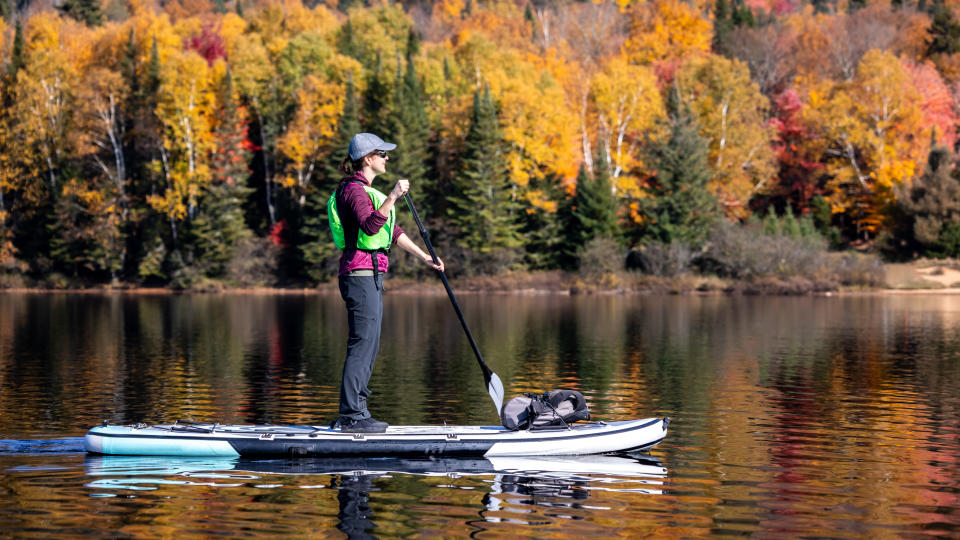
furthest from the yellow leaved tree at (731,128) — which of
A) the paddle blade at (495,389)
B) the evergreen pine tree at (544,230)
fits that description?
the paddle blade at (495,389)

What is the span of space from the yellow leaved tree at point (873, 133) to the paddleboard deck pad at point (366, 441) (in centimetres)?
5994

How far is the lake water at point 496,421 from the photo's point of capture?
1051 centimetres

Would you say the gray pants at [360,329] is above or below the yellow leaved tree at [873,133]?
below

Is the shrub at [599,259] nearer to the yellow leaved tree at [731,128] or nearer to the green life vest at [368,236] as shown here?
the yellow leaved tree at [731,128]

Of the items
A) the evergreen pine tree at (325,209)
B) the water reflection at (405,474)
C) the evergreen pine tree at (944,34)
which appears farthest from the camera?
the evergreen pine tree at (944,34)

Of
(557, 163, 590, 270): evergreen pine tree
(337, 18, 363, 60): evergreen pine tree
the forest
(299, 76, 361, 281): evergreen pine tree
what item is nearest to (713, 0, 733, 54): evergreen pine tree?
the forest

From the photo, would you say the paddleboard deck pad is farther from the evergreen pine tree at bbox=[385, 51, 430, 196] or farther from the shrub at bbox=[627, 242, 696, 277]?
the evergreen pine tree at bbox=[385, 51, 430, 196]

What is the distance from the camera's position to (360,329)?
13.2m

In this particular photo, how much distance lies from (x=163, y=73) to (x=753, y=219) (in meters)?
36.5

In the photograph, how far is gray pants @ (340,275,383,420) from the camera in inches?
517

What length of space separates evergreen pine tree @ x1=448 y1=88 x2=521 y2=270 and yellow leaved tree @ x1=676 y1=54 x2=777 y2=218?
13.1m

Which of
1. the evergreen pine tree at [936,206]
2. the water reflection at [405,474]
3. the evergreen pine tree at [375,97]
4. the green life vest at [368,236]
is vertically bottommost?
the water reflection at [405,474]

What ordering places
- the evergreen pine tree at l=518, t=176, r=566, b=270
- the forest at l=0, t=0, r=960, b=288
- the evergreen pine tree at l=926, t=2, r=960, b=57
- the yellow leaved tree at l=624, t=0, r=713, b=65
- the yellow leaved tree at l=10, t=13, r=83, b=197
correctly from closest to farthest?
1. the forest at l=0, t=0, r=960, b=288
2. the evergreen pine tree at l=518, t=176, r=566, b=270
3. the yellow leaved tree at l=10, t=13, r=83, b=197
4. the evergreen pine tree at l=926, t=2, r=960, b=57
5. the yellow leaved tree at l=624, t=0, r=713, b=65

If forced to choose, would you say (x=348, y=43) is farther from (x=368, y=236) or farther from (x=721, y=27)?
(x=368, y=236)
